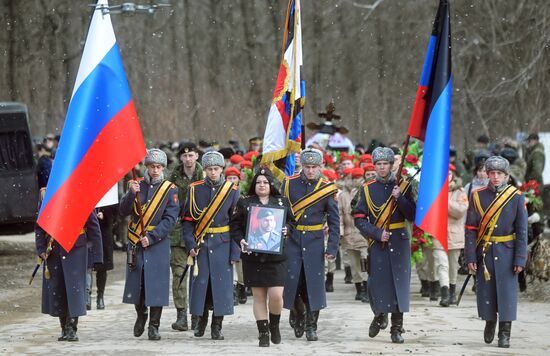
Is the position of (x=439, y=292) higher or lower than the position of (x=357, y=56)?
lower

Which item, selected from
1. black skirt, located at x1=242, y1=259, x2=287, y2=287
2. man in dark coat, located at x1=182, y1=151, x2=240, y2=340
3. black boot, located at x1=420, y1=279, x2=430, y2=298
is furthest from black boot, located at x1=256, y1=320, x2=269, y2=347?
black boot, located at x1=420, y1=279, x2=430, y2=298

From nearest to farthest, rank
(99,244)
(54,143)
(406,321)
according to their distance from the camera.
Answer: (99,244) < (406,321) < (54,143)

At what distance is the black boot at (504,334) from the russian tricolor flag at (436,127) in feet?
3.75

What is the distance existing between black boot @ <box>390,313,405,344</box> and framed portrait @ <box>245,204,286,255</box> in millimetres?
1430

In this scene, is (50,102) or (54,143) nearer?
(54,143)

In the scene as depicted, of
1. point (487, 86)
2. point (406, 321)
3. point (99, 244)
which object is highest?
point (487, 86)

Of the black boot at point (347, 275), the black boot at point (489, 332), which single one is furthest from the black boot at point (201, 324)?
the black boot at point (347, 275)

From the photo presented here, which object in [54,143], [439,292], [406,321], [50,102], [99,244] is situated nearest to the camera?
[99,244]

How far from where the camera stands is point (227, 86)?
153 ft

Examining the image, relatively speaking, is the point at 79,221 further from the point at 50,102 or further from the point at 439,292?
the point at 50,102

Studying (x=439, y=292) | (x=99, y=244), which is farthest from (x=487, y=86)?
(x=99, y=244)

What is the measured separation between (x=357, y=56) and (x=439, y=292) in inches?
1082

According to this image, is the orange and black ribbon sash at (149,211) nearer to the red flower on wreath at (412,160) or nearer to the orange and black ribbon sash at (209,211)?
the orange and black ribbon sash at (209,211)

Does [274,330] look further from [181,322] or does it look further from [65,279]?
[65,279]
